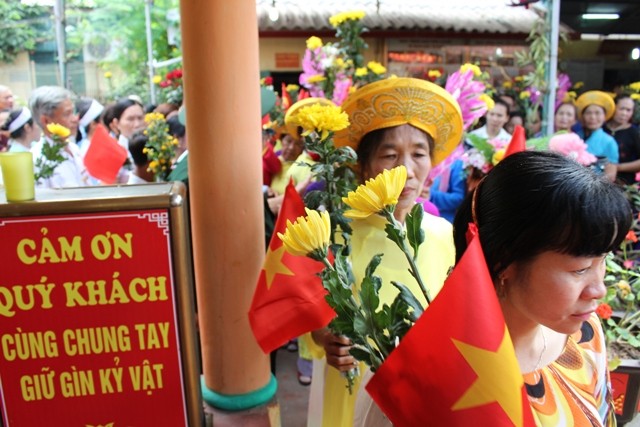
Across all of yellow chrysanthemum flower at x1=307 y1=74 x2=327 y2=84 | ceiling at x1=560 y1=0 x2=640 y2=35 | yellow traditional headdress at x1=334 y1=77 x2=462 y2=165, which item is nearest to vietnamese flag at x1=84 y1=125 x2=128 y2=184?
yellow chrysanthemum flower at x1=307 y1=74 x2=327 y2=84

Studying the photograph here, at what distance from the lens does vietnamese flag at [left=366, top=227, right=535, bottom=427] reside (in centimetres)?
71

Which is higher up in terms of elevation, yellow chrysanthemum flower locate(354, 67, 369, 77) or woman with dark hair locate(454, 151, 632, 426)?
yellow chrysanthemum flower locate(354, 67, 369, 77)

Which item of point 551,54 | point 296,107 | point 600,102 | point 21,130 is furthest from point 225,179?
point 600,102

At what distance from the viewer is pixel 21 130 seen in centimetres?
403

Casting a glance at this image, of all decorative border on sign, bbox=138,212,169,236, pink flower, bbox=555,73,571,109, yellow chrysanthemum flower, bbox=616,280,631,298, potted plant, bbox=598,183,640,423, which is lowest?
potted plant, bbox=598,183,640,423

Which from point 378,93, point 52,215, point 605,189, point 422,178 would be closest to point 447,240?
point 422,178

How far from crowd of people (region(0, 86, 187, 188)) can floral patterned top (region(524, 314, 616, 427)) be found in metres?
2.59

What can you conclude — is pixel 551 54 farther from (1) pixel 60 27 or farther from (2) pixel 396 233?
(1) pixel 60 27

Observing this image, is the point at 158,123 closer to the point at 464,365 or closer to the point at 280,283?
the point at 280,283

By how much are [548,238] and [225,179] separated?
1377mm

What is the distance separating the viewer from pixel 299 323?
1.50 metres

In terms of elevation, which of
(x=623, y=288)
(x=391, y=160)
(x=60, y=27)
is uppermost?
(x=60, y=27)

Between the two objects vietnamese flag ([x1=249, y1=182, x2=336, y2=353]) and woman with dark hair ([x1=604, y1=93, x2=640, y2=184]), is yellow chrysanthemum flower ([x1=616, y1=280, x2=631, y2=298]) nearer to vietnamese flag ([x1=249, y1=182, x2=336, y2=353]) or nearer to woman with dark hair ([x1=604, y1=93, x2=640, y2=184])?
vietnamese flag ([x1=249, y1=182, x2=336, y2=353])

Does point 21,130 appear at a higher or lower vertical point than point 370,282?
higher
